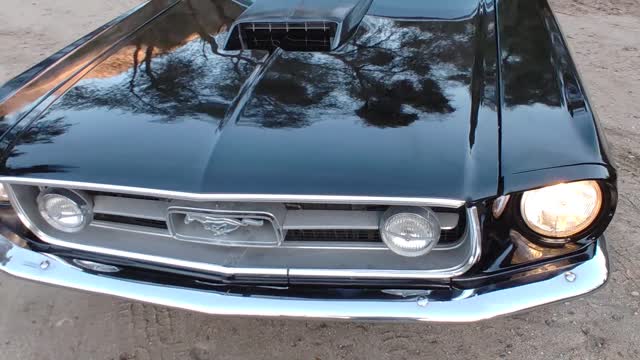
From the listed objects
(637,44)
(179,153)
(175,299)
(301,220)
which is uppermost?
(179,153)

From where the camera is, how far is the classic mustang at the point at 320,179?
161cm

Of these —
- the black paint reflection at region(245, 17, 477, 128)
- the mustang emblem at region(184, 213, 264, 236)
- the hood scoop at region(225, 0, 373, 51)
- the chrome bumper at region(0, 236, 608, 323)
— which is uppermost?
the hood scoop at region(225, 0, 373, 51)

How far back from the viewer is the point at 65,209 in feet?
6.20

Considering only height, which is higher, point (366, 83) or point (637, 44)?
point (366, 83)

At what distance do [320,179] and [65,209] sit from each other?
0.91 meters

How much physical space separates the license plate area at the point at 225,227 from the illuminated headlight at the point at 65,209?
1.05 feet

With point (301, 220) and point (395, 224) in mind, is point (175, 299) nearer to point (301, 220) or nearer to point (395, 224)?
point (301, 220)

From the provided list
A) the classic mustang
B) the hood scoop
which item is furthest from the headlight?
the hood scoop

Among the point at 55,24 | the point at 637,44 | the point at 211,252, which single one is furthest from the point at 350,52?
the point at 55,24

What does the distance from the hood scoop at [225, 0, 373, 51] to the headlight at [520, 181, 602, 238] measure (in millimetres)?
927

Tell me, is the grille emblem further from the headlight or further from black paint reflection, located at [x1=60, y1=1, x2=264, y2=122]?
the headlight

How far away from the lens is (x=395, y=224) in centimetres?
168

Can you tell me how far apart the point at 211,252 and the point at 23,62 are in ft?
12.8

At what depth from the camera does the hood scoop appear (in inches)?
84.6
